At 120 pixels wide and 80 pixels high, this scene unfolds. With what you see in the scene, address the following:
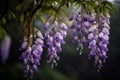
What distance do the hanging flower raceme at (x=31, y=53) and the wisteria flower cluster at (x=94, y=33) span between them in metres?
0.24

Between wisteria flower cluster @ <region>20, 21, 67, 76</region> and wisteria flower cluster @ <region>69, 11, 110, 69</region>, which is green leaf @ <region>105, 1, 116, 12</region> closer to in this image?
wisteria flower cluster @ <region>69, 11, 110, 69</region>

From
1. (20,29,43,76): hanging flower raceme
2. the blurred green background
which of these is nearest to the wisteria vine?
(20,29,43,76): hanging flower raceme

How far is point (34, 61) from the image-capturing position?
9.09ft

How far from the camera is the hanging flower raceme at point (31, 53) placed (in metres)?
2.72

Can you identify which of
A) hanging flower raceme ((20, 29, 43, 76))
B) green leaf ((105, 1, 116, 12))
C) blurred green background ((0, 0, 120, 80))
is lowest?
blurred green background ((0, 0, 120, 80))

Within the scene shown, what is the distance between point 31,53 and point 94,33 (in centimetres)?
43

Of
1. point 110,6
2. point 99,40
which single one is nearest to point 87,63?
point 99,40

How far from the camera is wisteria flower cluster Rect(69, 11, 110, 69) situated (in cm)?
276

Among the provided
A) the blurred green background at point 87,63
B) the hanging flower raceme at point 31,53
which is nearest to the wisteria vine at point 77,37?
the hanging flower raceme at point 31,53

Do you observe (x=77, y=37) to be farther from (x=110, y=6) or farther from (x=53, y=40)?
(x=110, y=6)

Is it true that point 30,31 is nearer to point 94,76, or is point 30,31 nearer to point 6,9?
point 6,9

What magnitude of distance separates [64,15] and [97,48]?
0.32m

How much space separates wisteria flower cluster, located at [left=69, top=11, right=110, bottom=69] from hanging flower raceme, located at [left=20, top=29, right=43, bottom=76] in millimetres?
239

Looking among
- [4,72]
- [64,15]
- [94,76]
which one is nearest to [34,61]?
[64,15]
